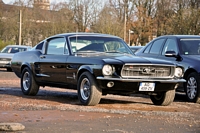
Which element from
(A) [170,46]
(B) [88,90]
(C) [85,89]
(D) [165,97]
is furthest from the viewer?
(A) [170,46]

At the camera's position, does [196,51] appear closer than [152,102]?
No

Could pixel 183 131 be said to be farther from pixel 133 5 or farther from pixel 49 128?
pixel 133 5

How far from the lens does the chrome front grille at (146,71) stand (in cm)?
878

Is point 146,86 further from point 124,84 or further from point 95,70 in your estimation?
point 95,70

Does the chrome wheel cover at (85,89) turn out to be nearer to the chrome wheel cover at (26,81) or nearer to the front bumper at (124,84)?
the front bumper at (124,84)

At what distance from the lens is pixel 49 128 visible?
21.0 feet

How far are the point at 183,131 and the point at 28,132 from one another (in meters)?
2.01

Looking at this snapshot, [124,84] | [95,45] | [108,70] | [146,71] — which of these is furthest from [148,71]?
[95,45]

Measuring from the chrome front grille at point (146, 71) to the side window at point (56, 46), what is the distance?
Answer: 1953mm

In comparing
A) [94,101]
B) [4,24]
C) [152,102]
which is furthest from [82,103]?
[4,24]

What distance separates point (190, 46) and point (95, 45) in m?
2.61

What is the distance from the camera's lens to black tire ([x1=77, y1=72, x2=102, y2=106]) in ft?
29.1

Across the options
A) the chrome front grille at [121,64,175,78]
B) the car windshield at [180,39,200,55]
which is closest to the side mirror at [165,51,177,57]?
the car windshield at [180,39,200,55]

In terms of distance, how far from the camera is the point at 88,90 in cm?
912
